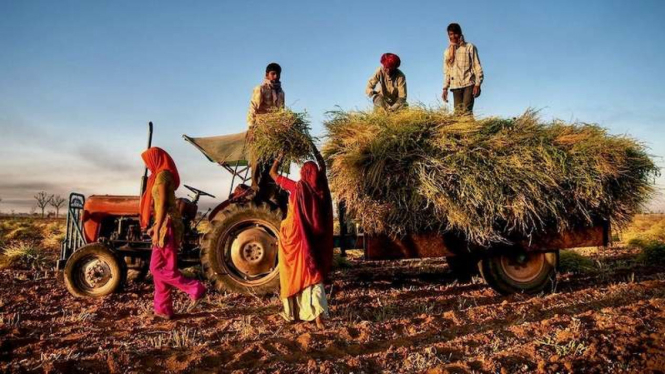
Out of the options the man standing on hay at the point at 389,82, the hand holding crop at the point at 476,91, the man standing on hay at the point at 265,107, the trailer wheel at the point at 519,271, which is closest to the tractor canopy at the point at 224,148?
the man standing on hay at the point at 265,107

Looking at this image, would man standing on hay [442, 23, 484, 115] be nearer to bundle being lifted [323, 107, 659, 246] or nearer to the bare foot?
bundle being lifted [323, 107, 659, 246]

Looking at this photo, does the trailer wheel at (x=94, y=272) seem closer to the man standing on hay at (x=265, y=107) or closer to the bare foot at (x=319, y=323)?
the man standing on hay at (x=265, y=107)

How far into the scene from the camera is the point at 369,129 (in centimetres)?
462

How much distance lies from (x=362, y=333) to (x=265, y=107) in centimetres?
343

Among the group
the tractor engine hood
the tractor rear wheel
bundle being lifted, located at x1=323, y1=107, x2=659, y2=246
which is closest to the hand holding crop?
bundle being lifted, located at x1=323, y1=107, x2=659, y2=246

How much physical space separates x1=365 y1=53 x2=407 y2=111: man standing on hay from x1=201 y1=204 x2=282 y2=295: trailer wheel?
229 cm

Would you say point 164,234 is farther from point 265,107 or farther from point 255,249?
point 265,107

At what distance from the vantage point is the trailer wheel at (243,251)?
203 inches

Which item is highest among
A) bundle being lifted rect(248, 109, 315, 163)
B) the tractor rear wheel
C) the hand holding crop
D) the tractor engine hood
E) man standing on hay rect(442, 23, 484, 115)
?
man standing on hay rect(442, 23, 484, 115)

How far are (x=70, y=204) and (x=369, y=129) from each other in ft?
15.5

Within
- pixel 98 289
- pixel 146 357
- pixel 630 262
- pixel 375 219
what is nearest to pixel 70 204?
pixel 98 289

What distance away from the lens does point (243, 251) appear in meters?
5.21

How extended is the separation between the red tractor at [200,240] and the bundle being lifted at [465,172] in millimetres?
1227

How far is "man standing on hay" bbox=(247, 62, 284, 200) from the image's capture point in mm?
5137
